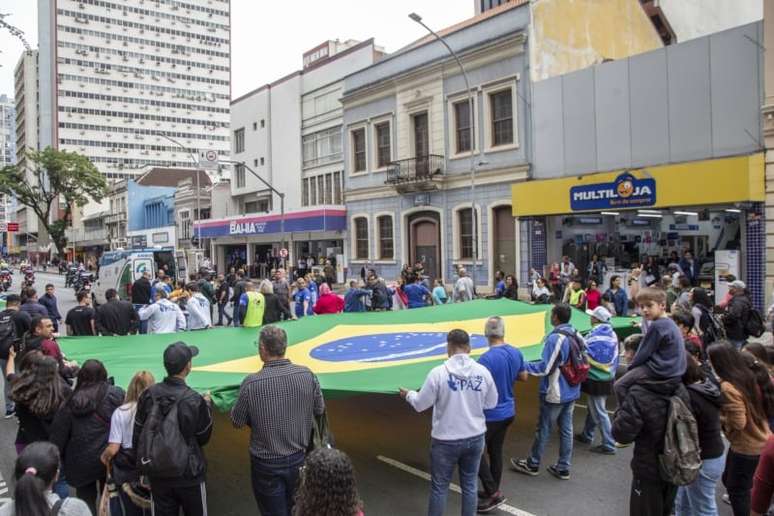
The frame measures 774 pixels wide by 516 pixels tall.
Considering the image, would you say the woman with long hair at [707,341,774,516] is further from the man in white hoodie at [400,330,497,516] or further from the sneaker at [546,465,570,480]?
the sneaker at [546,465,570,480]

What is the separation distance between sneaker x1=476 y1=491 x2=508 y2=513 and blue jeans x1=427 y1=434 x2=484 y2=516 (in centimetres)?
66

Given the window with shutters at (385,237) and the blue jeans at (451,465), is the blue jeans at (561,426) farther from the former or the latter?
the window with shutters at (385,237)

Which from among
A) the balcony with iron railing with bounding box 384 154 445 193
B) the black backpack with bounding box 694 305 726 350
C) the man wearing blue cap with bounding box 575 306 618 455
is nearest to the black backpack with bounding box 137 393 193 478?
the man wearing blue cap with bounding box 575 306 618 455

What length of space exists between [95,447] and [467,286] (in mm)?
13834

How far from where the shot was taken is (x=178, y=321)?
453 inches

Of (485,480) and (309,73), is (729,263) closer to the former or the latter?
(485,480)

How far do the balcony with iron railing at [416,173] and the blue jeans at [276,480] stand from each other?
2347 cm

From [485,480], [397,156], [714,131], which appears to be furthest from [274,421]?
[397,156]

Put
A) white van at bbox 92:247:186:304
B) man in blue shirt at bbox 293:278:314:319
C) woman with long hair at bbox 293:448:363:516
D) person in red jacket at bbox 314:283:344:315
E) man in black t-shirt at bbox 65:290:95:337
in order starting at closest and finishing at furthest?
woman with long hair at bbox 293:448:363:516 → man in black t-shirt at bbox 65:290:95:337 → person in red jacket at bbox 314:283:344:315 → man in blue shirt at bbox 293:278:314:319 → white van at bbox 92:247:186:304

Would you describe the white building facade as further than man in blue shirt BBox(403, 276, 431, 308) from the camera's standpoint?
Yes

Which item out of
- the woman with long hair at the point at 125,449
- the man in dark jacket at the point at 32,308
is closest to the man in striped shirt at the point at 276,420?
the woman with long hair at the point at 125,449

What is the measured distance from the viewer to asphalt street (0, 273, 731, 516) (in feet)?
19.0

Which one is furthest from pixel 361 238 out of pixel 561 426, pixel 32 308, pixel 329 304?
pixel 561 426

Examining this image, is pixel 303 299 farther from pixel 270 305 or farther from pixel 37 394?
pixel 37 394
